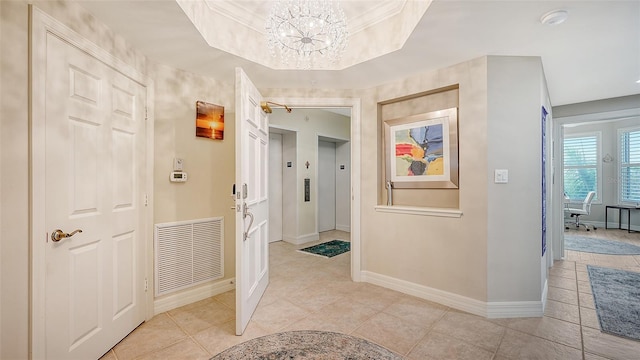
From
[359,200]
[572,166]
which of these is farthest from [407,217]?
[572,166]

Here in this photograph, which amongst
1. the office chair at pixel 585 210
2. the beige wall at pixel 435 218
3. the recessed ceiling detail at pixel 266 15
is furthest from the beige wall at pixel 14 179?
the office chair at pixel 585 210

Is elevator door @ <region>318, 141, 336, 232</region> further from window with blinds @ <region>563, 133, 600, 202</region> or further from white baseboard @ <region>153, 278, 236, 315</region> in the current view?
window with blinds @ <region>563, 133, 600, 202</region>

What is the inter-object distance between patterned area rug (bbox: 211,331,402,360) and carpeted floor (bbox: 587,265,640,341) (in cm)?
196

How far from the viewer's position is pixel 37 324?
142 cm

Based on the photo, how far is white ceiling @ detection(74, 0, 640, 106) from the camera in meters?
1.72

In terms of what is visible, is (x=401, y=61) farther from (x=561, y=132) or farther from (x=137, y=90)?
(x=561, y=132)

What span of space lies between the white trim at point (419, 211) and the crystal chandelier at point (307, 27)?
5.72 ft

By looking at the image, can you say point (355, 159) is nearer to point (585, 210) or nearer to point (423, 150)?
point (423, 150)

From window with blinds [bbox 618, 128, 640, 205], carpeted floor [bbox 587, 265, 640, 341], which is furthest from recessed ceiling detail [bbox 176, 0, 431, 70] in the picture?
window with blinds [bbox 618, 128, 640, 205]

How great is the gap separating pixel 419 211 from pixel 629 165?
7223mm

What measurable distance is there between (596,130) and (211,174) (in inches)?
363

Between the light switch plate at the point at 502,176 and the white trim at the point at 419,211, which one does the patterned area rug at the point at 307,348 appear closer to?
the white trim at the point at 419,211

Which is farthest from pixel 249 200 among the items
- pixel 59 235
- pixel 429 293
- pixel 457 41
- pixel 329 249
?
pixel 329 249

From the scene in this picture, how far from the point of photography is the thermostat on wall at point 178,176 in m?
2.49
